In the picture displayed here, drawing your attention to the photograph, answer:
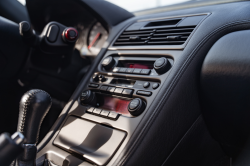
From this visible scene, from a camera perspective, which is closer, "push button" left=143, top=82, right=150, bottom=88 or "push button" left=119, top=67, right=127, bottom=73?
"push button" left=143, top=82, right=150, bottom=88

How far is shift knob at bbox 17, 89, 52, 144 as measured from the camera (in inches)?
Result: 28.1

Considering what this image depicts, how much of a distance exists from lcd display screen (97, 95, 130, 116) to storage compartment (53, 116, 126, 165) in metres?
0.10

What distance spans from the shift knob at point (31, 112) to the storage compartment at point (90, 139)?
0.68 ft

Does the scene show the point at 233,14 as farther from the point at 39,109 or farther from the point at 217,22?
the point at 39,109

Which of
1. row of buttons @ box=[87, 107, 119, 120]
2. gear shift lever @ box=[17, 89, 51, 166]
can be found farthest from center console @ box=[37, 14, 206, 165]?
gear shift lever @ box=[17, 89, 51, 166]

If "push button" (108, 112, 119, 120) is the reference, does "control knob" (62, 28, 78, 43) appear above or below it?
above

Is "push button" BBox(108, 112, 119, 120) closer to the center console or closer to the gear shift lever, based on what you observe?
the center console

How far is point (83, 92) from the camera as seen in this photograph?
43.5 inches

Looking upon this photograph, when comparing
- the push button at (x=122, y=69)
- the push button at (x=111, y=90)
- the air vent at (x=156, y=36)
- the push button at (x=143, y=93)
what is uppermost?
the air vent at (x=156, y=36)

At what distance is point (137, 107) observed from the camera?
851 millimetres

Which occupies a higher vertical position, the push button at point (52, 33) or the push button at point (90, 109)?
the push button at point (52, 33)

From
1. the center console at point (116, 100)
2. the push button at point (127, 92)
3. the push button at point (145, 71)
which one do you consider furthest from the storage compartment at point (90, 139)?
the push button at point (145, 71)

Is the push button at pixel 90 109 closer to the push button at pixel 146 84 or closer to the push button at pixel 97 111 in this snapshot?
the push button at pixel 97 111

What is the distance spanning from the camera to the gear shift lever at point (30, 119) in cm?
71
